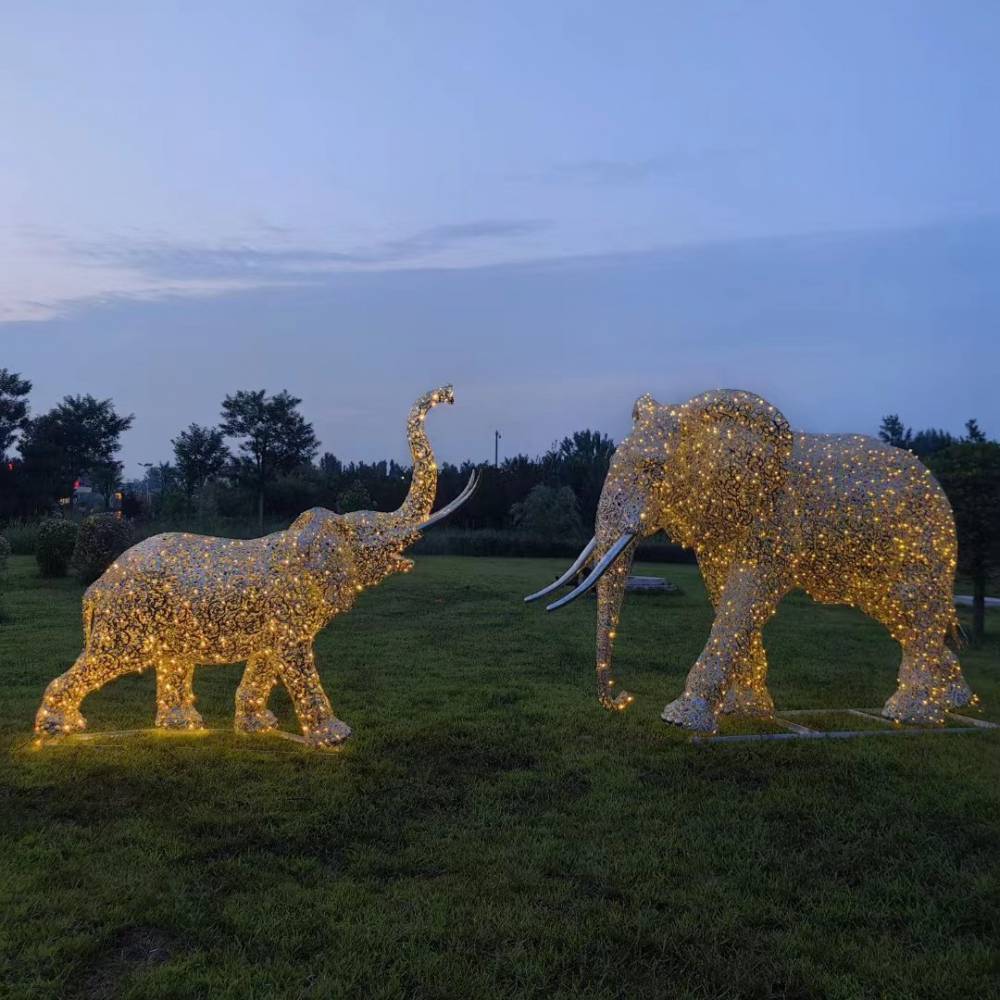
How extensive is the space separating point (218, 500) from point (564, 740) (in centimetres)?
2574

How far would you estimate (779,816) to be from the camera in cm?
489

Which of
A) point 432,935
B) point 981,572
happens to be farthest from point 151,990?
point 981,572

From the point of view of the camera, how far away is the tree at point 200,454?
34312 mm

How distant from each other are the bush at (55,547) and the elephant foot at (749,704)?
13992mm

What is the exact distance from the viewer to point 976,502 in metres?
11.3

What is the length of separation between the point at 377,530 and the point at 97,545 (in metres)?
11.5

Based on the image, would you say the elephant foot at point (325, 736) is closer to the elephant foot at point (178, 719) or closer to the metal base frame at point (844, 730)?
the elephant foot at point (178, 719)

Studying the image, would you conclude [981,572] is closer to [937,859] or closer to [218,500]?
[937,859]

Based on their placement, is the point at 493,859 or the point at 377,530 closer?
the point at 493,859

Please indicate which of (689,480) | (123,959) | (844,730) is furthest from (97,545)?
(123,959)

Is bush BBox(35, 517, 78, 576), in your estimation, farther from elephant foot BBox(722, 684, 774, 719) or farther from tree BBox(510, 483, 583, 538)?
elephant foot BBox(722, 684, 774, 719)

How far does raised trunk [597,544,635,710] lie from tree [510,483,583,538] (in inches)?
838

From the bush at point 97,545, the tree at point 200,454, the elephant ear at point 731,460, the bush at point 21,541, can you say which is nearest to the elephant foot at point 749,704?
the elephant ear at point 731,460

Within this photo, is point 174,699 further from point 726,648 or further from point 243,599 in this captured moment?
point 726,648
